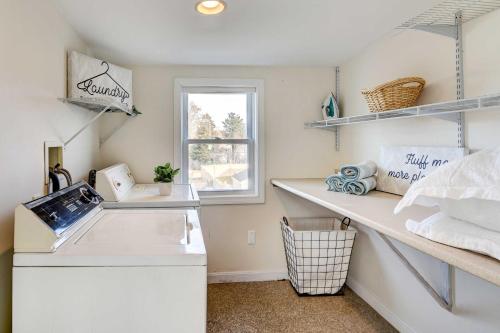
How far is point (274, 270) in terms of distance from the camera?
285cm

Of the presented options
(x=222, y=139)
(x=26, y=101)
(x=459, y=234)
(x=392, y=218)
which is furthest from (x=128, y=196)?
(x=459, y=234)

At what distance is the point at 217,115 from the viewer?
2850 mm

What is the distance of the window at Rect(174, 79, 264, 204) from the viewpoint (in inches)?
109

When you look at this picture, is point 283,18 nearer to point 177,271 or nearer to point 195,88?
point 195,88

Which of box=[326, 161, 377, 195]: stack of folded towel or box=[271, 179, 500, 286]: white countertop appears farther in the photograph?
box=[326, 161, 377, 195]: stack of folded towel

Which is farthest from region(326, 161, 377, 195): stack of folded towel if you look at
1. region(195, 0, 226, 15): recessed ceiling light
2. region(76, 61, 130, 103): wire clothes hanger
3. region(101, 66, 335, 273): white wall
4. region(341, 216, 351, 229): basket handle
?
region(76, 61, 130, 103): wire clothes hanger

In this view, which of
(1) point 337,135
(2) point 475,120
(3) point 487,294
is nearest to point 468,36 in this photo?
(2) point 475,120

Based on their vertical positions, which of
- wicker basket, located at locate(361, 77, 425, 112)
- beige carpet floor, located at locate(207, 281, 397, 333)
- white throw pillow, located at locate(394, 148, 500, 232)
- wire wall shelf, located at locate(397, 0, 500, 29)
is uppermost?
wire wall shelf, located at locate(397, 0, 500, 29)

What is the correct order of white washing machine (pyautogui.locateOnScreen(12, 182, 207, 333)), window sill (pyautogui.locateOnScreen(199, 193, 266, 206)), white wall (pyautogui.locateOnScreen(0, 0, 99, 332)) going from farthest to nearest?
window sill (pyautogui.locateOnScreen(199, 193, 266, 206)), white wall (pyautogui.locateOnScreen(0, 0, 99, 332)), white washing machine (pyautogui.locateOnScreen(12, 182, 207, 333))

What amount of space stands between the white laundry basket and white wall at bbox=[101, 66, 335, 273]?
38cm

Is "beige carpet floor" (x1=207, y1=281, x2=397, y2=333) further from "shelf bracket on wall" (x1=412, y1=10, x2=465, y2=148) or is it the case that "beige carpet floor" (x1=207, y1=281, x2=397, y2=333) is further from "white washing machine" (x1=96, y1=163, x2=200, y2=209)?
"shelf bracket on wall" (x1=412, y1=10, x2=465, y2=148)

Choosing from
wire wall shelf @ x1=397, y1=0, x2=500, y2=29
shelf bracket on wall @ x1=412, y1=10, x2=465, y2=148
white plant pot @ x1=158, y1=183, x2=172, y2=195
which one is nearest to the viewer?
wire wall shelf @ x1=397, y1=0, x2=500, y2=29

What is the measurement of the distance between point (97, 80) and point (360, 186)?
5.83 feet

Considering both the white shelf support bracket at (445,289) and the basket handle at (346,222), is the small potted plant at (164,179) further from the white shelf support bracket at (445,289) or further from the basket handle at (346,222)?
the white shelf support bracket at (445,289)
